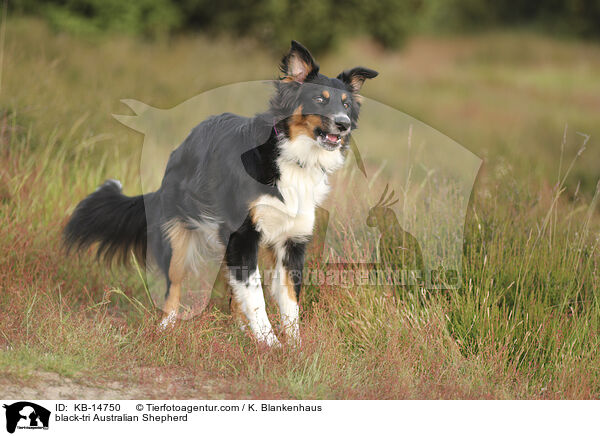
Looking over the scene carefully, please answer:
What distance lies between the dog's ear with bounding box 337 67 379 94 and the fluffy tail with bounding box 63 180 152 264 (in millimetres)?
1851

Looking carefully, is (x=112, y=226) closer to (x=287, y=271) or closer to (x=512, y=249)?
(x=287, y=271)

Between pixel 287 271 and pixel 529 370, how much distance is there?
167cm

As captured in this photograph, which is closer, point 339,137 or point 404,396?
point 404,396

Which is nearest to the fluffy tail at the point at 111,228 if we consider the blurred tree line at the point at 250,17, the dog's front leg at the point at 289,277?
the dog's front leg at the point at 289,277

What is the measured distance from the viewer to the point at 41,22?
36.9 feet

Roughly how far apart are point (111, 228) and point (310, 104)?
1942 mm

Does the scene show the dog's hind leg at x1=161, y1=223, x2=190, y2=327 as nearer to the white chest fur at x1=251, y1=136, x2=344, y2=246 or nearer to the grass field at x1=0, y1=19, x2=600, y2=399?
the grass field at x1=0, y1=19, x2=600, y2=399

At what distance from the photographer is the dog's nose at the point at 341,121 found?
12.5 feet

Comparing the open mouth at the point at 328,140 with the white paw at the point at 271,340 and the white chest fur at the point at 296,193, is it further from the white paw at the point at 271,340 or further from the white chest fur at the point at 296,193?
the white paw at the point at 271,340

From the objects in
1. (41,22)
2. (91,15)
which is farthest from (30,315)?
(91,15)
